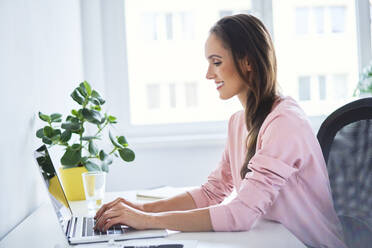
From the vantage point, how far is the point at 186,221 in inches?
40.0

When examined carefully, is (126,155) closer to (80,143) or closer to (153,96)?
(80,143)

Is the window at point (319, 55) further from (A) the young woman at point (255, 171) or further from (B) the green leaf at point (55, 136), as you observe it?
(B) the green leaf at point (55, 136)

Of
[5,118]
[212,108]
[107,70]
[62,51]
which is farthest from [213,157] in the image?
[5,118]

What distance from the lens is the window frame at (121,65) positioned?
2340 mm

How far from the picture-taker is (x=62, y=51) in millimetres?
1782

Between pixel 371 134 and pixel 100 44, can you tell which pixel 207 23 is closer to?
pixel 100 44

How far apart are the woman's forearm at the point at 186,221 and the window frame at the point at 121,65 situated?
1.32 m

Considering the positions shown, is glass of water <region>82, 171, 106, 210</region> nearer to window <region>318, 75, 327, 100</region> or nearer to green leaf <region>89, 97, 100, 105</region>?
green leaf <region>89, 97, 100, 105</region>

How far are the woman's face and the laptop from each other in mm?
540

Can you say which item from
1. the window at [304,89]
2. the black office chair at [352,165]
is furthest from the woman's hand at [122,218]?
the window at [304,89]

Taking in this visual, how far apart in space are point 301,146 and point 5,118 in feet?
2.52

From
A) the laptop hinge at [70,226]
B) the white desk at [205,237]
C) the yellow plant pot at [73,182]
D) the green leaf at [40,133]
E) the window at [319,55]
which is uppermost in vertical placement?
the window at [319,55]

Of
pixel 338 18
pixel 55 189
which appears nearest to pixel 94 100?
pixel 55 189

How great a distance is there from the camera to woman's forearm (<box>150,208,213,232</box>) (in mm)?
1010
